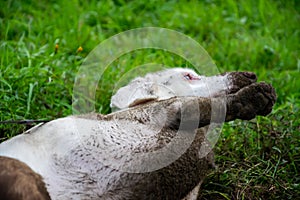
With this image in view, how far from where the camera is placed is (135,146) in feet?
9.16

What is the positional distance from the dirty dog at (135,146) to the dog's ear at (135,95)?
0.36 ft

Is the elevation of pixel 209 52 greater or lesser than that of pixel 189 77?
lesser

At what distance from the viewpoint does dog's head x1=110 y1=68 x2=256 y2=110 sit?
3.17 meters

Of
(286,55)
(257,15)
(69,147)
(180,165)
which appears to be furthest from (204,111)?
(257,15)

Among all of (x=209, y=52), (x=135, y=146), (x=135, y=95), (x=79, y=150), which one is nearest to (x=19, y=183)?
(x=79, y=150)

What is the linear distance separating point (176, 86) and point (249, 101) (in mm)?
530

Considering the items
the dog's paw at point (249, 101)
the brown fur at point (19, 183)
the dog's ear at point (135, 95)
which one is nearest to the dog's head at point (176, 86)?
the dog's ear at point (135, 95)

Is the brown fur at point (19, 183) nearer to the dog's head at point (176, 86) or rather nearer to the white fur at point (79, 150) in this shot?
the white fur at point (79, 150)

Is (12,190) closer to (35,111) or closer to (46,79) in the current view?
(35,111)

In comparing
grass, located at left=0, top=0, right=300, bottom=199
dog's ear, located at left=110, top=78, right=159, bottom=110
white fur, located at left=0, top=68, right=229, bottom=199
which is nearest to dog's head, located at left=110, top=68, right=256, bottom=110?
dog's ear, located at left=110, top=78, right=159, bottom=110

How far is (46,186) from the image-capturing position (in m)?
2.61

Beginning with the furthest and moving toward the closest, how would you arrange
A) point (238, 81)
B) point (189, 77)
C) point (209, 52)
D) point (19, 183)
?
1. point (209, 52)
2. point (189, 77)
3. point (238, 81)
4. point (19, 183)

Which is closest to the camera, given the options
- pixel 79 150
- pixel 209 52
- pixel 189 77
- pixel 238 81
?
pixel 79 150

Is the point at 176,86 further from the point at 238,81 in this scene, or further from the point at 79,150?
the point at 79,150
